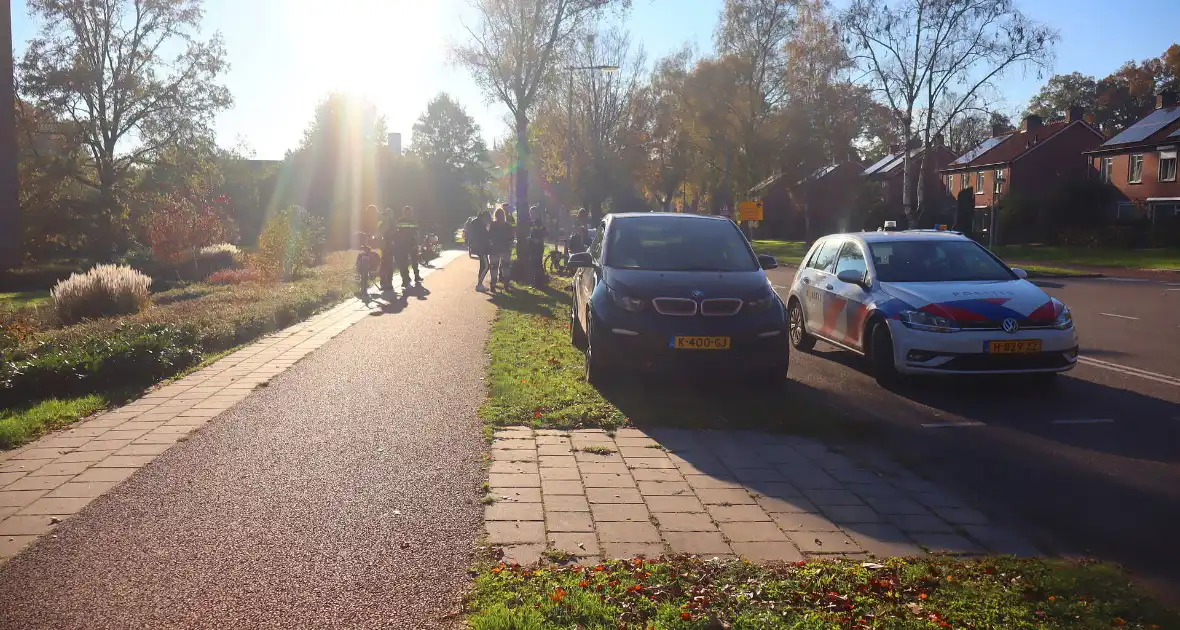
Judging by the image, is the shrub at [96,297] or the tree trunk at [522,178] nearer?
the shrub at [96,297]

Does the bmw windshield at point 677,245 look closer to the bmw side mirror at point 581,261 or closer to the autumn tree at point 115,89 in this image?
the bmw side mirror at point 581,261

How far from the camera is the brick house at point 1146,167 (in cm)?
4784

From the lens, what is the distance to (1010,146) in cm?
6288

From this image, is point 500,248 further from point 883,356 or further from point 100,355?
point 883,356

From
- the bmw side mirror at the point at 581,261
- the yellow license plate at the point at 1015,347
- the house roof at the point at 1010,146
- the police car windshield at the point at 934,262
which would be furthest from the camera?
the house roof at the point at 1010,146

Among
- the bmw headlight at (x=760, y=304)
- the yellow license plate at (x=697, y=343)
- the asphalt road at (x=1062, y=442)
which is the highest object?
the bmw headlight at (x=760, y=304)

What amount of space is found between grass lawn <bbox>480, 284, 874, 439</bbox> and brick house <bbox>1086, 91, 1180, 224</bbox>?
44.4 metres

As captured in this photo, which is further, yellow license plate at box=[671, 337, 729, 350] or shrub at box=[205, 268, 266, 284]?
shrub at box=[205, 268, 266, 284]

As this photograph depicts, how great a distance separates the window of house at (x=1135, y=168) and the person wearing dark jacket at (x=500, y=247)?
4313 centimetres

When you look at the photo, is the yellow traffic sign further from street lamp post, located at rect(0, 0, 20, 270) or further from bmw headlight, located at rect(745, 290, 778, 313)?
bmw headlight, located at rect(745, 290, 778, 313)

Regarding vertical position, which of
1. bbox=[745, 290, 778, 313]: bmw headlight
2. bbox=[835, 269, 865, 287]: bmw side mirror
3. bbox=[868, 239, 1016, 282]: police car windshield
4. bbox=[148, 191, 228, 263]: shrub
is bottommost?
bbox=[745, 290, 778, 313]: bmw headlight

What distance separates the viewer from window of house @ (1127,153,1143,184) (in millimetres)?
50344

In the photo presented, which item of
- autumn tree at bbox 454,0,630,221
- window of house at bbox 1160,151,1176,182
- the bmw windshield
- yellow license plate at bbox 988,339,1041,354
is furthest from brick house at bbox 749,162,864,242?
yellow license plate at bbox 988,339,1041,354

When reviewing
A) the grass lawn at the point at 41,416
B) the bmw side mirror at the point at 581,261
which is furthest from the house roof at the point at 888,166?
the grass lawn at the point at 41,416
